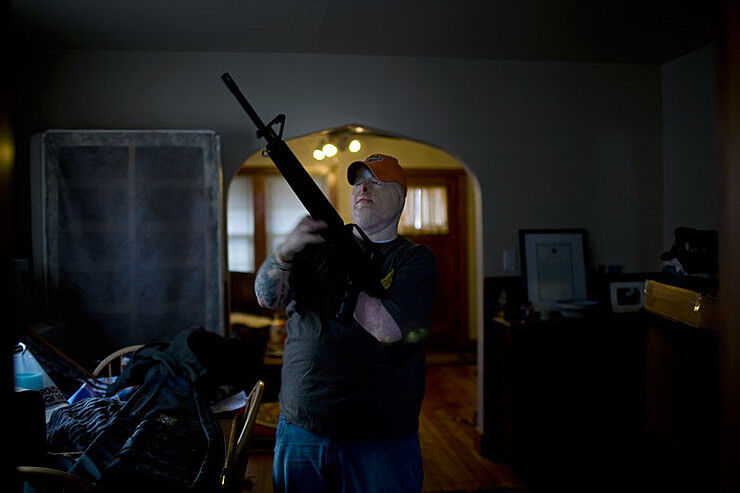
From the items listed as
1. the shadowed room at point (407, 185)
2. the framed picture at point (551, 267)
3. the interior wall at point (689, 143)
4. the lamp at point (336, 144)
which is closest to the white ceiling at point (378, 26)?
the shadowed room at point (407, 185)

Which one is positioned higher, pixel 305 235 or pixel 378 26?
pixel 378 26

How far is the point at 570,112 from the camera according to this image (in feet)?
10.4

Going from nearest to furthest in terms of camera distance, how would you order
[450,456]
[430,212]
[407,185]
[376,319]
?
[376,319] < [407,185] < [450,456] < [430,212]

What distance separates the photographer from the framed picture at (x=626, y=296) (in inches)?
123

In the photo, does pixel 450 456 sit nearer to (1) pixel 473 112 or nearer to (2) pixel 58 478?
(1) pixel 473 112

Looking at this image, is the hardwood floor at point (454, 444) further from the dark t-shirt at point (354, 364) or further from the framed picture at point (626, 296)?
the dark t-shirt at point (354, 364)

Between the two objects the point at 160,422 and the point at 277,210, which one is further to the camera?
the point at 277,210

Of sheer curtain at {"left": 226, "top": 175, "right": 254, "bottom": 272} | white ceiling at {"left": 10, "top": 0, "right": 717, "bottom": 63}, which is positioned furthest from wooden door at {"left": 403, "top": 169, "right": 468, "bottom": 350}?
white ceiling at {"left": 10, "top": 0, "right": 717, "bottom": 63}

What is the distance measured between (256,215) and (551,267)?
10.8 feet

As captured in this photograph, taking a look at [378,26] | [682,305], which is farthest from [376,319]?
[378,26]

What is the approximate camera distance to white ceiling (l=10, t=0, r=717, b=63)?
7.47 feet

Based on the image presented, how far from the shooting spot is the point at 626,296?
10.3 feet

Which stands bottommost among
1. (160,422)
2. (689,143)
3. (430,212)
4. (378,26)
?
(160,422)

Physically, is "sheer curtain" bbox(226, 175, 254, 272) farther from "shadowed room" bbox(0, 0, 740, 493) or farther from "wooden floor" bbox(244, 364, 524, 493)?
"wooden floor" bbox(244, 364, 524, 493)
